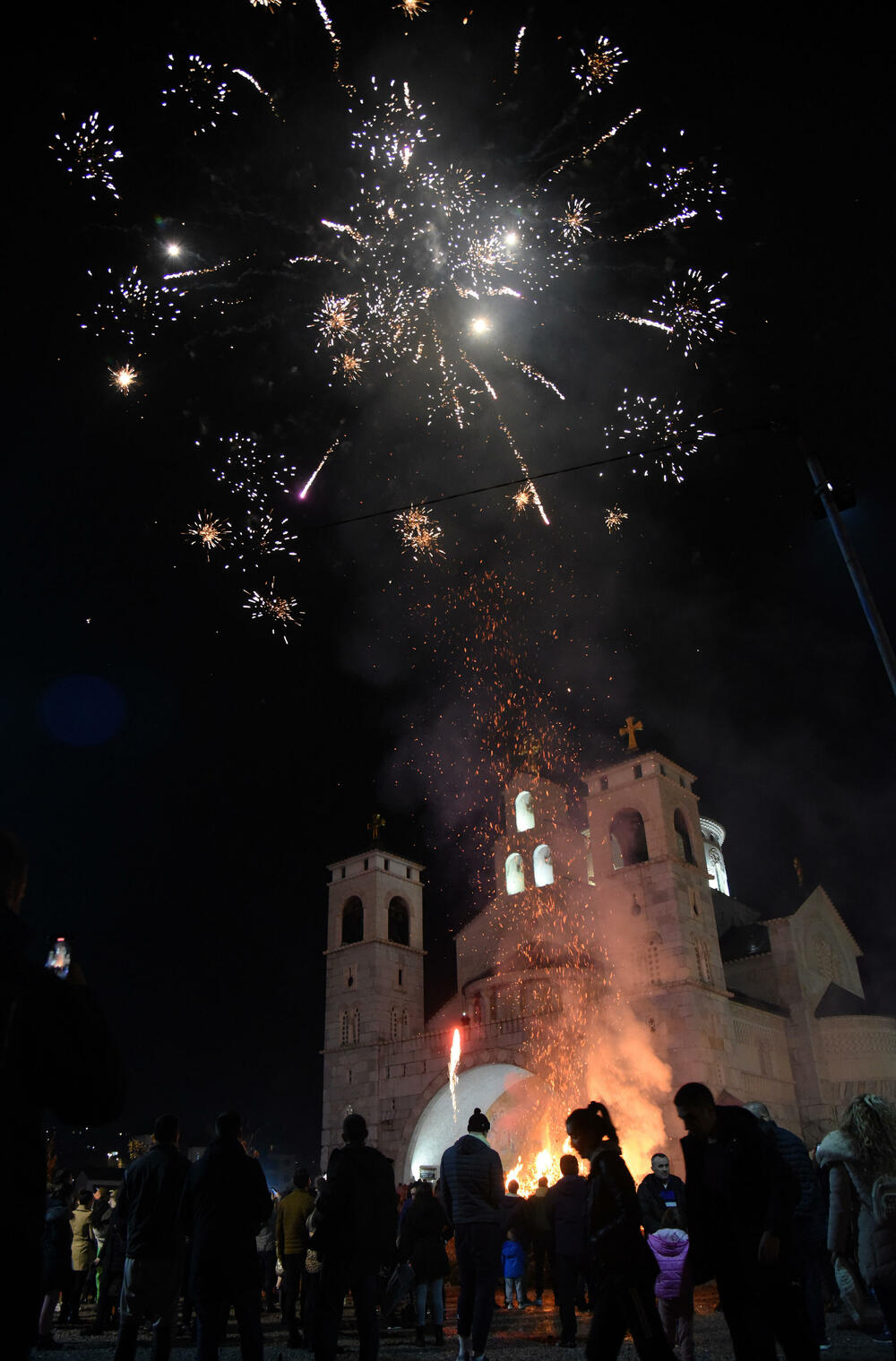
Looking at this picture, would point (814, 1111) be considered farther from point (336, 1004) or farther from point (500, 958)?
point (336, 1004)

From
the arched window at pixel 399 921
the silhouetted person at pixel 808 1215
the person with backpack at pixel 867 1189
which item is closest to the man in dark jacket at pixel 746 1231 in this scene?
the silhouetted person at pixel 808 1215

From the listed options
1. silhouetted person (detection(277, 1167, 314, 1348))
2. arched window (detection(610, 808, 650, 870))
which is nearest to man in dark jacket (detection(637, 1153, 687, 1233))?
silhouetted person (detection(277, 1167, 314, 1348))

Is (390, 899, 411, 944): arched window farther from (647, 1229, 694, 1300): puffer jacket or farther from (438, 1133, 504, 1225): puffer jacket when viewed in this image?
(438, 1133, 504, 1225): puffer jacket

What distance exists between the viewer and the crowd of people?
2.01 meters

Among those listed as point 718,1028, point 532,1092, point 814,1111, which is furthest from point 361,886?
point 814,1111

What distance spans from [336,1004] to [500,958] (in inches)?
255

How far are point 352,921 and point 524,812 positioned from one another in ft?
27.2

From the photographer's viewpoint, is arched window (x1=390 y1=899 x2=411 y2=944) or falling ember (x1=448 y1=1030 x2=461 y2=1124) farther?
arched window (x1=390 y1=899 x2=411 y2=944)

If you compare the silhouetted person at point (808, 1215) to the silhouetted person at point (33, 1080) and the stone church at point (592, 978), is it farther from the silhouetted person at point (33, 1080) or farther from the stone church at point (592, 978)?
the stone church at point (592, 978)

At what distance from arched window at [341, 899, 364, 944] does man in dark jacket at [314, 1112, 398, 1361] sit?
103 ft

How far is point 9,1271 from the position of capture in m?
1.80

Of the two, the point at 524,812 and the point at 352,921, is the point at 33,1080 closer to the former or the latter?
the point at 524,812

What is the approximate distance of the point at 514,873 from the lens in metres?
34.9

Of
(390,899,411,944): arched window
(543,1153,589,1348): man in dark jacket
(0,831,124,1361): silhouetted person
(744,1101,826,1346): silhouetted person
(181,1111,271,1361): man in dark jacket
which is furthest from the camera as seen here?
(390,899,411,944): arched window
